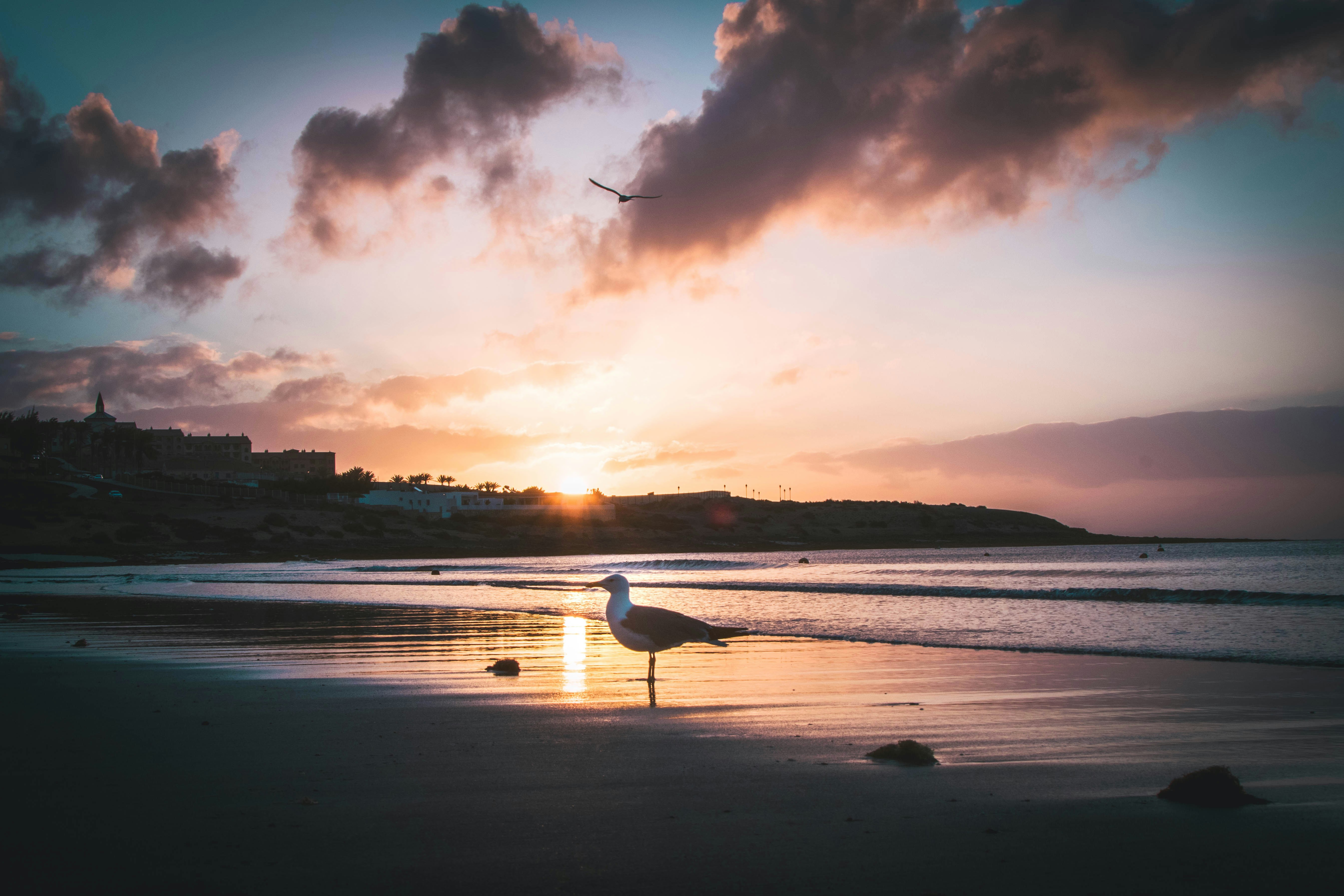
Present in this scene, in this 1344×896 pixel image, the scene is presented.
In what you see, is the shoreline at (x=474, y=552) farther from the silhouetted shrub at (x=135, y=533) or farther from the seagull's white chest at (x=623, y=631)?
the seagull's white chest at (x=623, y=631)

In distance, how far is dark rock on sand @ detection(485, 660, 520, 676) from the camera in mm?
11266

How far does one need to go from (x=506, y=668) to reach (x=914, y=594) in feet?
67.6

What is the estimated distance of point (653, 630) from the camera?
10.0m

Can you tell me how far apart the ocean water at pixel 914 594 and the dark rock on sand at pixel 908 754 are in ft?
28.1

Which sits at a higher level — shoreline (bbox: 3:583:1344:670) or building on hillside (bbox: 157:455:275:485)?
building on hillside (bbox: 157:455:275:485)

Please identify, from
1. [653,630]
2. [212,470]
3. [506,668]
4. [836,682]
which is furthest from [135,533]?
[212,470]

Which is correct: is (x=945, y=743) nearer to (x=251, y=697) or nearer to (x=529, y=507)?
(x=251, y=697)

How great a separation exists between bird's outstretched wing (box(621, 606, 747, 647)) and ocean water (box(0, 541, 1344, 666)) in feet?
20.1

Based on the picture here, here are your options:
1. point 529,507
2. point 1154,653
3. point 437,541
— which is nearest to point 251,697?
point 1154,653

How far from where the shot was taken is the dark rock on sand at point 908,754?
613cm

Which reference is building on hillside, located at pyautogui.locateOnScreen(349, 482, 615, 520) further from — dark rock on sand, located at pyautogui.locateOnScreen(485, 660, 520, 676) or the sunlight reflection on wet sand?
dark rock on sand, located at pyautogui.locateOnScreen(485, 660, 520, 676)

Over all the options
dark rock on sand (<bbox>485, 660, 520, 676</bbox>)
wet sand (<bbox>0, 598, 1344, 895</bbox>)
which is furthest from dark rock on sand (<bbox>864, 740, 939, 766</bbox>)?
dark rock on sand (<bbox>485, 660, 520, 676</bbox>)

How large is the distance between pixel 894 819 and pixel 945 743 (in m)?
2.28

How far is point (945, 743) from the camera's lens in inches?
274
